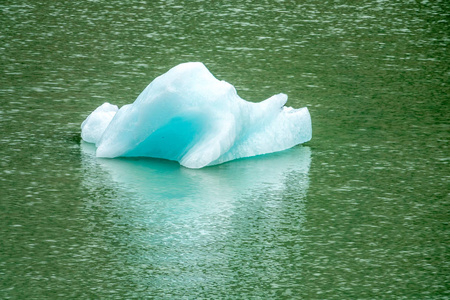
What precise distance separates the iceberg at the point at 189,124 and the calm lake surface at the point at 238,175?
0.09 metres

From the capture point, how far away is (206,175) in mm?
6039

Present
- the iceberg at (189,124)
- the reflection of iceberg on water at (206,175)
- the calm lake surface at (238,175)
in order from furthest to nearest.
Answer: the iceberg at (189,124)
the reflection of iceberg on water at (206,175)
the calm lake surface at (238,175)

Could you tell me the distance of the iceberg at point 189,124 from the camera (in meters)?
6.10

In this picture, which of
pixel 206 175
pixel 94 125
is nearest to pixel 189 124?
pixel 206 175

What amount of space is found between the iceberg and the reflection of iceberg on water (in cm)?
7

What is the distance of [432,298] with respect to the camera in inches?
175

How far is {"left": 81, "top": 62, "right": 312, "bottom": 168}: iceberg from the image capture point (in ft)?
20.0

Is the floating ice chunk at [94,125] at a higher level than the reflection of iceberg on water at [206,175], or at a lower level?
higher

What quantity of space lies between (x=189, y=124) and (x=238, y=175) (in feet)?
1.40

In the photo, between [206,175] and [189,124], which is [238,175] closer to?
[206,175]

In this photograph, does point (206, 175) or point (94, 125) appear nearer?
point (206, 175)

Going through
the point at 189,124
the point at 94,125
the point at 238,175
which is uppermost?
the point at 189,124

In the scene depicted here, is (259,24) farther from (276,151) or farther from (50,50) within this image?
(276,151)

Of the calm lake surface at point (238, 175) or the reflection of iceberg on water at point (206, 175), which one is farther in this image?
the reflection of iceberg on water at point (206, 175)
